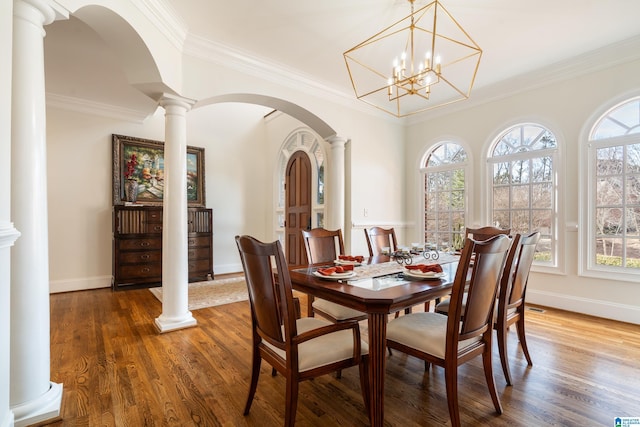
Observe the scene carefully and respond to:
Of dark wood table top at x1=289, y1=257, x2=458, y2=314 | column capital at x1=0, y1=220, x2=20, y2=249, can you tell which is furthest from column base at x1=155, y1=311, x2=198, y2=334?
column capital at x1=0, y1=220, x2=20, y2=249

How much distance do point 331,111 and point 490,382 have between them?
3510mm

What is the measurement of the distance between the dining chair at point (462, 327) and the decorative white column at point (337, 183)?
2.54 m

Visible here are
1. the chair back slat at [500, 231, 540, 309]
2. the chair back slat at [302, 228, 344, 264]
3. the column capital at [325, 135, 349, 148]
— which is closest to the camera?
the chair back slat at [500, 231, 540, 309]

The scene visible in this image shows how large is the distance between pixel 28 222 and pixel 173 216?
1.31 meters

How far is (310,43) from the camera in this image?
10.00ft

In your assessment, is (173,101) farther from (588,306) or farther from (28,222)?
(588,306)

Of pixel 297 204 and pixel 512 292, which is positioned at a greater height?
pixel 297 204

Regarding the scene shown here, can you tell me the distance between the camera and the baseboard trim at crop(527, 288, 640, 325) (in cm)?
305

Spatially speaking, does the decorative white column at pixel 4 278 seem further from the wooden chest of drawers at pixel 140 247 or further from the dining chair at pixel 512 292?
the wooden chest of drawers at pixel 140 247

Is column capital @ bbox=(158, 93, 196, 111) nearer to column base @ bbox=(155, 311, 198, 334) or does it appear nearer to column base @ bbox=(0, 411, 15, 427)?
column base @ bbox=(155, 311, 198, 334)

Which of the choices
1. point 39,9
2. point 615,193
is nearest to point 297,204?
point 39,9

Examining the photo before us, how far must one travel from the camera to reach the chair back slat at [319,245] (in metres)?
2.63

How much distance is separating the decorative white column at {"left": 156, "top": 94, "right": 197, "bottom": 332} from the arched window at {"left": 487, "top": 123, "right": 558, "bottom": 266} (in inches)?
156

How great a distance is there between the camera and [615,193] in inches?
126
